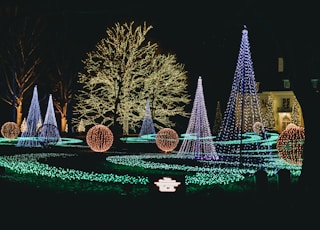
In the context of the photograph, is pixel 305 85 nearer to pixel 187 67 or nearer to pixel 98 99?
pixel 98 99

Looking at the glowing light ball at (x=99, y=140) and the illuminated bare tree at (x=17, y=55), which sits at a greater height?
the illuminated bare tree at (x=17, y=55)

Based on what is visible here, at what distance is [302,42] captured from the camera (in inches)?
347

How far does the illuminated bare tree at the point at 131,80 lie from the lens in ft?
107

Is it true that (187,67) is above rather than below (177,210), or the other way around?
above

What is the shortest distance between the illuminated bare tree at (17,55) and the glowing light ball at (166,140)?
18.1 metres

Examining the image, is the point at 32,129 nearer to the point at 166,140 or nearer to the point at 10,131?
the point at 10,131

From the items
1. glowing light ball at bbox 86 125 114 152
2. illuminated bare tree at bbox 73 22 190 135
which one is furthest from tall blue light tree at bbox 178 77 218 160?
illuminated bare tree at bbox 73 22 190 135

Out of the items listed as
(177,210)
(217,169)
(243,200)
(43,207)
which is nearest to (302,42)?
(243,200)

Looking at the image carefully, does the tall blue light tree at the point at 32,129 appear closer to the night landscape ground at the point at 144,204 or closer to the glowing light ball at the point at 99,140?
the glowing light ball at the point at 99,140

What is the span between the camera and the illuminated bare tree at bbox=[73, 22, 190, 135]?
32.6 meters

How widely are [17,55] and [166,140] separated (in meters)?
21.2

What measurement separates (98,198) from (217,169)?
19.7ft

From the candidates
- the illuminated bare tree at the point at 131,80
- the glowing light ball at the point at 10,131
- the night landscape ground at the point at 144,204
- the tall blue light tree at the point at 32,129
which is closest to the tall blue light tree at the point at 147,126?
the illuminated bare tree at the point at 131,80

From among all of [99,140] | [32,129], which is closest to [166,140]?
[99,140]
